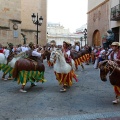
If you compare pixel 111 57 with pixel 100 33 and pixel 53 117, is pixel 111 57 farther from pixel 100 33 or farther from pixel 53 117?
pixel 100 33

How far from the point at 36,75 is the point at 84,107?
258cm

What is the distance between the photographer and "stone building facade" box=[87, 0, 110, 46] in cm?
3197

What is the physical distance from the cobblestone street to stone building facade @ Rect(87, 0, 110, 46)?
23.0 m

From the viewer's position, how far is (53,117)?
586cm

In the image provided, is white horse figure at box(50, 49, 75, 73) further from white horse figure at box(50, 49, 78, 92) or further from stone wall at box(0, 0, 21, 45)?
stone wall at box(0, 0, 21, 45)

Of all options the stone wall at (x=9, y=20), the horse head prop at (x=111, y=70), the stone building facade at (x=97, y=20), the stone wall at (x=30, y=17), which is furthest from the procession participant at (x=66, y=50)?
the stone wall at (x=30, y=17)

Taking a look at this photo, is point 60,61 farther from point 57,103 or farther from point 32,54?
point 57,103

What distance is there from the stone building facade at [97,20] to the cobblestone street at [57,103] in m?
23.0

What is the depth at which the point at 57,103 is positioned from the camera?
7.17 metres

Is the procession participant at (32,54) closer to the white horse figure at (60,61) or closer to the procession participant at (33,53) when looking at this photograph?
the procession participant at (33,53)

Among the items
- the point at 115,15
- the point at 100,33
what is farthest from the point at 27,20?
the point at 115,15

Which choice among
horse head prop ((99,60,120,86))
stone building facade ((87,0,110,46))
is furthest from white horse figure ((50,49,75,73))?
stone building facade ((87,0,110,46))

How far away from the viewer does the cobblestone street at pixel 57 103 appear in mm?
6004


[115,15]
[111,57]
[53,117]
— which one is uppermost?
[115,15]
